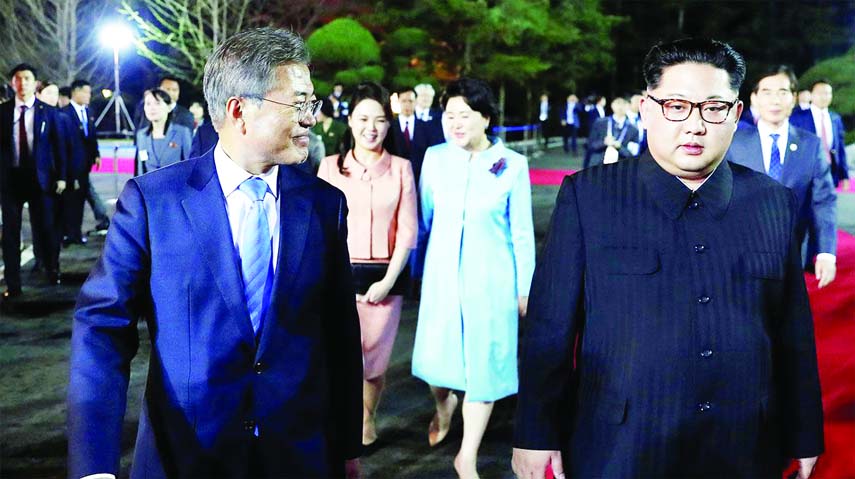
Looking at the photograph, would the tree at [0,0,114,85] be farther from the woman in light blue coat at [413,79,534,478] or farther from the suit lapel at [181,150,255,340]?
the suit lapel at [181,150,255,340]

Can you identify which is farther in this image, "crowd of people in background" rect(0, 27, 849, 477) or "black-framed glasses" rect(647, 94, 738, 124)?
"crowd of people in background" rect(0, 27, 849, 477)

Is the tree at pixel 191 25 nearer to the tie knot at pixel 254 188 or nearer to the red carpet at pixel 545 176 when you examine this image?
the red carpet at pixel 545 176

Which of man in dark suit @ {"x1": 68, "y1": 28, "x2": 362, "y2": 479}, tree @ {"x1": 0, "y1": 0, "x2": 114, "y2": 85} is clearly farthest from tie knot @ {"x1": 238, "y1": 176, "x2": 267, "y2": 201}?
tree @ {"x1": 0, "y1": 0, "x2": 114, "y2": 85}

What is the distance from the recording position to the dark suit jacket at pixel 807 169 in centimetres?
571

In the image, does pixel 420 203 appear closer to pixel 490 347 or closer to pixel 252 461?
pixel 490 347

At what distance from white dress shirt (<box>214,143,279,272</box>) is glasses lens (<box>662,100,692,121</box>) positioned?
1.07 meters

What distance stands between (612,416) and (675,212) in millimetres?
575

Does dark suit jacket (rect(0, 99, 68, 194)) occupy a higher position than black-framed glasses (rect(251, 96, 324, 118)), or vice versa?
black-framed glasses (rect(251, 96, 324, 118))

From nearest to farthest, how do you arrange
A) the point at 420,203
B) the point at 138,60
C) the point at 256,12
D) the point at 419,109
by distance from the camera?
the point at 420,203, the point at 419,109, the point at 256,12, the point at 138,60

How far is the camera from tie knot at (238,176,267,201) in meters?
2.47

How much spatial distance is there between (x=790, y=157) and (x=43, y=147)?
6.91 metres

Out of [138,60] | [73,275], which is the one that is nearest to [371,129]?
[73,275]

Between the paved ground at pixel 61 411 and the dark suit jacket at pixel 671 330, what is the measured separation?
2223mm

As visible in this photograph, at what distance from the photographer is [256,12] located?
25.8 m
